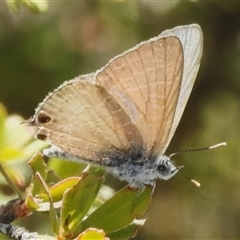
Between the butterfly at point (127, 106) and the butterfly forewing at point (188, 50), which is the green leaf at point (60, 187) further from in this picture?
the butterfly forewing at point (188, 50)

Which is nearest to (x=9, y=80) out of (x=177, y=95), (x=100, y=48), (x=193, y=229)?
(x=100, y=48)

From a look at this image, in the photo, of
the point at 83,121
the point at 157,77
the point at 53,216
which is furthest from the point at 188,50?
the point at 53,216

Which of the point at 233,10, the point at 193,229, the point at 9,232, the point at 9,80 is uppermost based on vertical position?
the point at 9,232

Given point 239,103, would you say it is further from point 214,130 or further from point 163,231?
point 163,231

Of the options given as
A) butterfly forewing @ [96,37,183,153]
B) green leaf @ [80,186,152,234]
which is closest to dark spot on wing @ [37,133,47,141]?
butterfly forewing @ [96,37,183,153]

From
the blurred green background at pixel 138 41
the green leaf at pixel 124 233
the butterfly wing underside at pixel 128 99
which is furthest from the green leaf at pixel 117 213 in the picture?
the blurred green background at pixel 138 41
